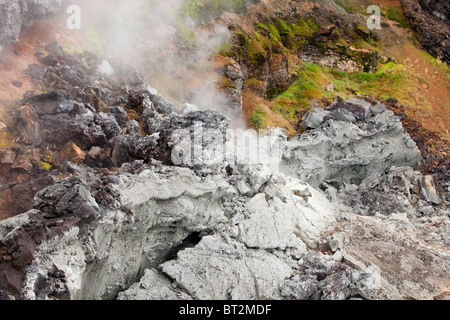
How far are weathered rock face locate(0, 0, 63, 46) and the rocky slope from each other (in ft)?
3.54

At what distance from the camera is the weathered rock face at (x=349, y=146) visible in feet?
41.0

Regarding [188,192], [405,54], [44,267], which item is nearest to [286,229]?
[188,192]

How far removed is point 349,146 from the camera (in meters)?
13.8

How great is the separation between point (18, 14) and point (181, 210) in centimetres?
925

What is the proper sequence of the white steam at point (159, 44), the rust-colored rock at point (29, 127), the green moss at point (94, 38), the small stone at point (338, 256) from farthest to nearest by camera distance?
the white steam at point (159, 44), the green moss at point (94, 38), the rust-colored rock at point (29, 127), the small stone at point (338, 256)

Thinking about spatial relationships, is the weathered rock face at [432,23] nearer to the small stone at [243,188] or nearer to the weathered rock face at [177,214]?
the weathered rock face at [177,214]

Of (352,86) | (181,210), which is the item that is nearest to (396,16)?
(352,86)

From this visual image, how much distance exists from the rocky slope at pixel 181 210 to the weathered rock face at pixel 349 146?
0.35ft

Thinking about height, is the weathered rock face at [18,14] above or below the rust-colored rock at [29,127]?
above

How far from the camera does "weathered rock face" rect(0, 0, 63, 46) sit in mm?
10422

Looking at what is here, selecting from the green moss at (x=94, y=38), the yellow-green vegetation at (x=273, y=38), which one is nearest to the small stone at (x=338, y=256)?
the green moss at (x=94, y=38)

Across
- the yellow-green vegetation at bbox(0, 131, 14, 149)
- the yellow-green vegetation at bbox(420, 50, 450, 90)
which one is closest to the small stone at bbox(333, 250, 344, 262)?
the yellow-green vegetation at bbox(0, 131, 14, 149)

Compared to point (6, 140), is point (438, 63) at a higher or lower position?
higher

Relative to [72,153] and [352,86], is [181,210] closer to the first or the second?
[72,153]
